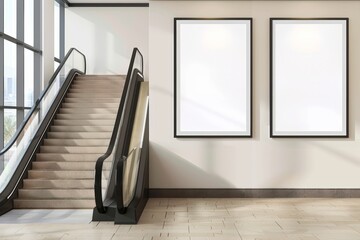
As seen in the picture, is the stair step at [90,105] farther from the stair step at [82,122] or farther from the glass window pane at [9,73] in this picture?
the glass window pane at [9,73]

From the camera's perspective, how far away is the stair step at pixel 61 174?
34.2 ft

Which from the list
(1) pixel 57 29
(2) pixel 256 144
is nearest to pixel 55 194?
(2) pixel 256 144

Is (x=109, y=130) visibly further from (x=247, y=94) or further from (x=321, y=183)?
(x=321, y=183)

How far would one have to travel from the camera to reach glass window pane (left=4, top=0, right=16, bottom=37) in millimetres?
13018

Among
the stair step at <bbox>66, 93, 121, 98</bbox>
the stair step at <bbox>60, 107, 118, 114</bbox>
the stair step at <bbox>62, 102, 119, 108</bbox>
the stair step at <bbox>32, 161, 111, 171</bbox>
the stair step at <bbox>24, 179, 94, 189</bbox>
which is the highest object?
the stair step at <bbox>66, 93, 121, 98</bbox>

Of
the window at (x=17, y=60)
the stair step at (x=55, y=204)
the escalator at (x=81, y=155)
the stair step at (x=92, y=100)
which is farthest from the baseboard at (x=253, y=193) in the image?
the window at (x=17, y=60)

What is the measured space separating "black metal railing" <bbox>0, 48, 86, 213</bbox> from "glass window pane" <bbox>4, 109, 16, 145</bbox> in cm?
98

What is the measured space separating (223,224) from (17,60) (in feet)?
25.3

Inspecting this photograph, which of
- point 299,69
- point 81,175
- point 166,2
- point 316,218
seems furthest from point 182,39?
point 316,218

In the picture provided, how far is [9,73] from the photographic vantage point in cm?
1309

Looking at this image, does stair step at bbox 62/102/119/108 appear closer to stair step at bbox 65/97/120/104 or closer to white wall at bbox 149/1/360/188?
stair step at bbox 65/97/120/104

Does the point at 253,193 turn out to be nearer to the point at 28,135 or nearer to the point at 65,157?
the point at 65,157

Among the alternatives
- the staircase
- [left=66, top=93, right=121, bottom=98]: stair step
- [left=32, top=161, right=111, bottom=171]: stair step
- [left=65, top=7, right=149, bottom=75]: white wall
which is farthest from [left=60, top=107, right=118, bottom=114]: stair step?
[left=65, top=7, right=149, bottom=75]: white wall

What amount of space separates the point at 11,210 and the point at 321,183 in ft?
19.5
